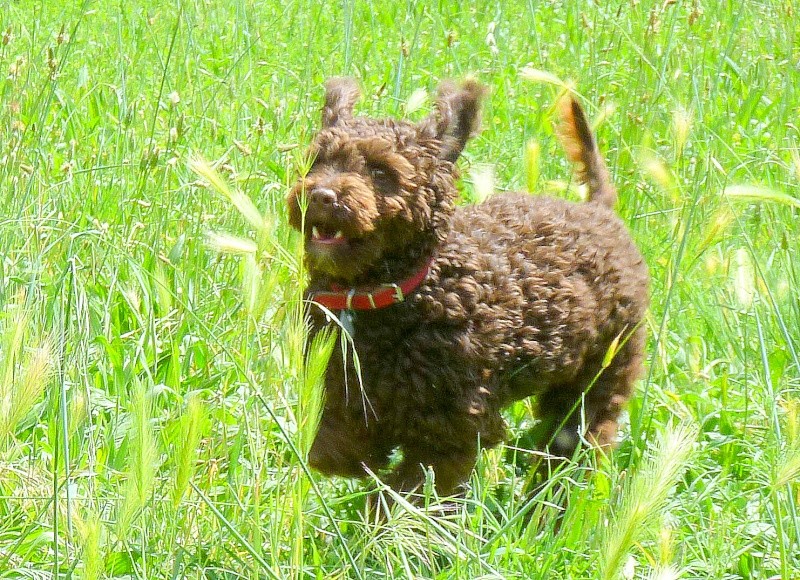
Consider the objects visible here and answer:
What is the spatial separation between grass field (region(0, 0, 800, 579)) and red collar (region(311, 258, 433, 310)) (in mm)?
185

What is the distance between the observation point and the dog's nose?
2947mm

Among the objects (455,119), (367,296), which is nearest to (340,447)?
(367,296)

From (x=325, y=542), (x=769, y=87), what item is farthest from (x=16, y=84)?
(x=769, y=87)

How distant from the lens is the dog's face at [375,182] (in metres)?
3.00

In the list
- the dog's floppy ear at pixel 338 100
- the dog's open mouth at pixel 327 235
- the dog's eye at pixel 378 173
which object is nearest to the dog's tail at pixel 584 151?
the dog's floppy ear at pixel 338 100

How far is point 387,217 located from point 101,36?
3.90 meters

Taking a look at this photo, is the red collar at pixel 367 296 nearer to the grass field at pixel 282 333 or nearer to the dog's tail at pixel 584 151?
the grass field at pixel 282 333

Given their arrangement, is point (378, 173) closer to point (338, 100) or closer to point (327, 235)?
point (327, 235)

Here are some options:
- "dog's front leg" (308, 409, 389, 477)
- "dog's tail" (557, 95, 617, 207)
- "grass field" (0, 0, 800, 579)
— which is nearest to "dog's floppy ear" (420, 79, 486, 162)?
"grass field" (0, 0, 800, 579)

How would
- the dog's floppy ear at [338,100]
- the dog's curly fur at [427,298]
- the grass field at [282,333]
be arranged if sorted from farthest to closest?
the dog's floppy ear at [338,100] → the dog's curly fur at [427,298] → the grass field at [282,333]

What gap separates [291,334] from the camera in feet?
6.15

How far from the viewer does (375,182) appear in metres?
3.14

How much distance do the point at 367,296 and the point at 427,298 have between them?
18 centimetres

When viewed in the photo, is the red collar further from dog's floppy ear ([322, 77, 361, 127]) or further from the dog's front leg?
dog's floppy ear ([322, 77, 361, 127])
